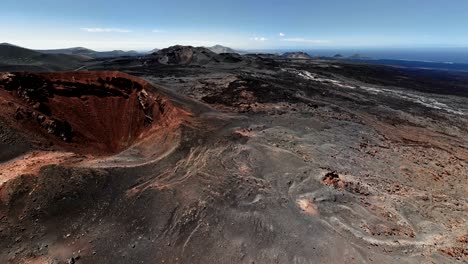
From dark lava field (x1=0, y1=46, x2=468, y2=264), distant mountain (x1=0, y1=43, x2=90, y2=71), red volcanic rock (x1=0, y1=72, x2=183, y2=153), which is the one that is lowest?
dark lava field (x1=0, y1=46, x2=468, y2=264)

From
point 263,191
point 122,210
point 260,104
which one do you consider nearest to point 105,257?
point 122,210

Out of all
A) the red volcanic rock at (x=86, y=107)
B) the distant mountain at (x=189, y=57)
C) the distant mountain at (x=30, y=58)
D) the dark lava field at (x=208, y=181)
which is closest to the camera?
the dark lava field at (x=208, y=181)

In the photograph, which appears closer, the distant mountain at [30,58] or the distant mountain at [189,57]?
the distant mountain at [189,57]

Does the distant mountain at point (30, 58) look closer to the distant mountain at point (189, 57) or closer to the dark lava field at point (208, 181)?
the distant mountain at point (189, 57)

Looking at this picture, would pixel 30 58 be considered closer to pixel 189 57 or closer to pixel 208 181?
pixel 189 57

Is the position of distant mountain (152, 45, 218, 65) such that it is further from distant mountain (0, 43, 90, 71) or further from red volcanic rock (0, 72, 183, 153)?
red volcanic rock (0, 72, 183, 153)

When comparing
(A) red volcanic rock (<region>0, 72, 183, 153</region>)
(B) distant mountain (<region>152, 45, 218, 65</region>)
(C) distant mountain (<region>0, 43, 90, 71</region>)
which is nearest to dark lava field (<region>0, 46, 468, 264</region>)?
(A) red volcanic rock (<region>0, 72, 183, 153</region>)

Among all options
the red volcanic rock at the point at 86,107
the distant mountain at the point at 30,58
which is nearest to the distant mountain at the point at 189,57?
the distant mountain at the point at 30,58
